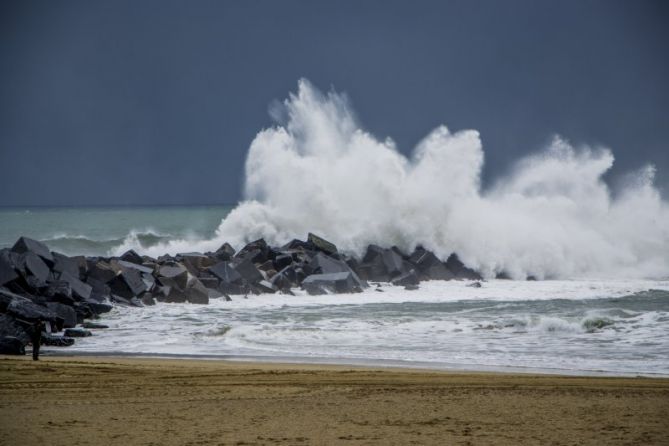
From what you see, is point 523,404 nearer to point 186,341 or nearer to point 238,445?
point 238,445

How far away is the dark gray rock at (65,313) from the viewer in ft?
44.3

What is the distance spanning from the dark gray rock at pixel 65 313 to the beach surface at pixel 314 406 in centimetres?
386

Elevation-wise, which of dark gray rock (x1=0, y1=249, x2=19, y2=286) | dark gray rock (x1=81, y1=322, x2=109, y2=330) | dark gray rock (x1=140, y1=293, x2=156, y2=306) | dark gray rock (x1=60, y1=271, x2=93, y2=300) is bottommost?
dark gray rock (x1=81, y1=322, x2=109, y2=330)

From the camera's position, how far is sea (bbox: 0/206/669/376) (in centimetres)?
1092

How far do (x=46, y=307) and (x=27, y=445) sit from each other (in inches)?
318

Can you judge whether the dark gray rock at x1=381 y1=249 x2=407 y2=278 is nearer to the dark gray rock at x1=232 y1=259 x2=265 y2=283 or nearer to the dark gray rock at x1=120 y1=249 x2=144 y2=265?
the dark gray rock at x1=232 y1=259 x2=265 y2=283

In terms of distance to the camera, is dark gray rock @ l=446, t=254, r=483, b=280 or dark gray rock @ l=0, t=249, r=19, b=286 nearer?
dark gray rock @ l=0, t=249, r=19, b=286

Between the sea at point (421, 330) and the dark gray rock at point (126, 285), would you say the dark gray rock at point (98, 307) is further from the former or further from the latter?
the dark gray rock at point (126, 285)

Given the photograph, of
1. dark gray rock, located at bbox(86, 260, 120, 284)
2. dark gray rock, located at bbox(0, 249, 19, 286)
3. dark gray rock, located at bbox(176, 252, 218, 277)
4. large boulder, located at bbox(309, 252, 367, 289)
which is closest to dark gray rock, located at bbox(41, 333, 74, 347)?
dark gray rock, located at bbox(0, 249, 19, 286)

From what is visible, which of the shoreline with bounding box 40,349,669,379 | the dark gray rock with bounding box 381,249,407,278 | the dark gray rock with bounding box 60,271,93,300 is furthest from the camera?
the dark gray rock with bounding box 381,249,407,278

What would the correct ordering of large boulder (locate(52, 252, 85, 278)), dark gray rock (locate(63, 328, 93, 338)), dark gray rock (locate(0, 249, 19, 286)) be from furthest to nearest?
1. large boulder (locate(52, 252, 85, 278))
2. dark gray rock (locate(0, 249, 19, 286))
3. dark gray rock (locate(63, 328, 93, 338))

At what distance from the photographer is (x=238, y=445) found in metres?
5.95

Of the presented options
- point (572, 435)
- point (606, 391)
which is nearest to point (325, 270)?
point (606, 391)

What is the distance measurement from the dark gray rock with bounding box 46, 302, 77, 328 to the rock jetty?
0.02 m
